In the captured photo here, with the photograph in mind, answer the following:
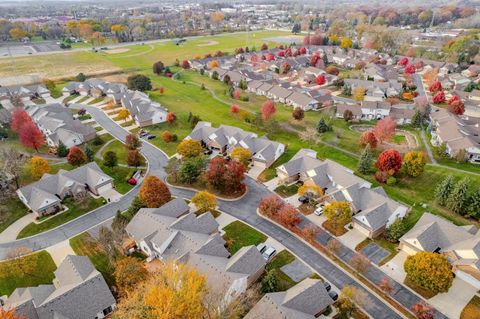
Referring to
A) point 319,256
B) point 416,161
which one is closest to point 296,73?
point 416,161

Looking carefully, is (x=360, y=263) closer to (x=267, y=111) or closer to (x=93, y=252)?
(x=93, y=252)

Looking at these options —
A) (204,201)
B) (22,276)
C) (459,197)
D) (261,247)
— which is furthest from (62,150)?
(459,197)

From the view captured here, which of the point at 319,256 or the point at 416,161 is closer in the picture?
the point at 319,256

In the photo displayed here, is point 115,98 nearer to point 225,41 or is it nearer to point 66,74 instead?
point 66,74

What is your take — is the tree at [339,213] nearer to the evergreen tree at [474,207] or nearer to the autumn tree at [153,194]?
the evergreen tree at [474,207]

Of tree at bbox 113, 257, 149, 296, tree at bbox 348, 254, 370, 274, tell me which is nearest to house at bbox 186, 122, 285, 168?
tree at bbox 348, 254, 370, 274

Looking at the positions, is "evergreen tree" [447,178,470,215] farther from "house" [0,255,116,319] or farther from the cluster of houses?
the cluster of houses
